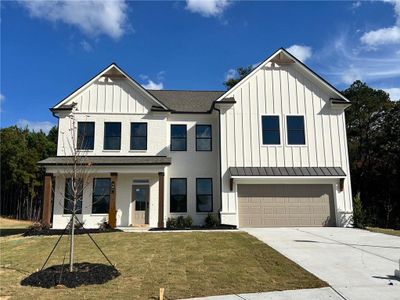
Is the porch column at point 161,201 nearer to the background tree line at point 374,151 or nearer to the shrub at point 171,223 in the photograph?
the shrub at point 171,223

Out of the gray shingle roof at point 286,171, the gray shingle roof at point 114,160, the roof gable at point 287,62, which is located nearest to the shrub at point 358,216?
the gray shingle roof at point 286,171

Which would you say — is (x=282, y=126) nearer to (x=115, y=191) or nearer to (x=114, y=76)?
(x=115, y=191)

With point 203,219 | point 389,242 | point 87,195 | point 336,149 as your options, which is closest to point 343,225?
point 336,149

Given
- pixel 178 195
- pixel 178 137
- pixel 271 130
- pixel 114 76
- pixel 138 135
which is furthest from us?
pixel 178 137

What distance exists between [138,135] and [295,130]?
9001 mm

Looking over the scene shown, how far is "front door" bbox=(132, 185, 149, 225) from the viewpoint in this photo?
20188 mm

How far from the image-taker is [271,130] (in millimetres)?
19812

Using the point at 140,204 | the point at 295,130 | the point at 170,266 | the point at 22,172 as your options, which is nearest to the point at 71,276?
the point at 170,266

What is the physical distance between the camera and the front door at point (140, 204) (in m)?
20.2

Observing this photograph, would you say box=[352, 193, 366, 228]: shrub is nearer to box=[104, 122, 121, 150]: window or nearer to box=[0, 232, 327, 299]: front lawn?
box=[0, 232, 327, 299]: front lawn

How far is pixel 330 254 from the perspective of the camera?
10914 mm

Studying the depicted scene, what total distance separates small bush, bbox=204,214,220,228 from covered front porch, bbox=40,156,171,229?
2.44m

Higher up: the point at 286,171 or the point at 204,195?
the point at 286,171

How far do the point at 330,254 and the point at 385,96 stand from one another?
1207 inches
